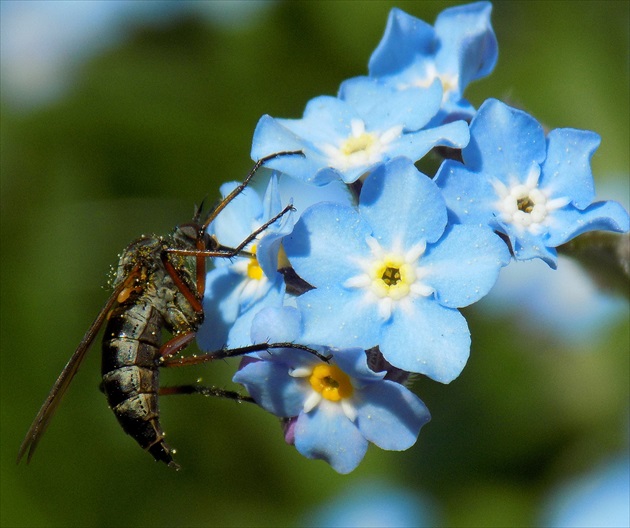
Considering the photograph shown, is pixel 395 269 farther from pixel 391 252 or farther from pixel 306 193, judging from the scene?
pixel 306 193

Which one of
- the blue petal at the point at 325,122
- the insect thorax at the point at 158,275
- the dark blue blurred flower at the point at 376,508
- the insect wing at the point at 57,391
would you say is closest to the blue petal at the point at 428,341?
the blue petal at the point at 325,122

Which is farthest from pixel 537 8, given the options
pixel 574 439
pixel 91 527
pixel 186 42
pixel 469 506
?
pixel 91 527

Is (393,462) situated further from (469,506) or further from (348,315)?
(348,315)

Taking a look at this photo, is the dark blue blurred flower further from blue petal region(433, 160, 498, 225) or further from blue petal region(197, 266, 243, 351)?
blue petal region(433, 160, 498, 225)

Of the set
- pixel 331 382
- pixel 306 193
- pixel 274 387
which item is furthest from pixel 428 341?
pixel 306 193

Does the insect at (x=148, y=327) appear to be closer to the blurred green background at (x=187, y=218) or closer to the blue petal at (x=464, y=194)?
the blue petal at (x=464, y=194)

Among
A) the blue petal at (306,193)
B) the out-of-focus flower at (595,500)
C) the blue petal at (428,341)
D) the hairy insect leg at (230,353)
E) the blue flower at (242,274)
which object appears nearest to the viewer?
the blue petal at (428,341)
